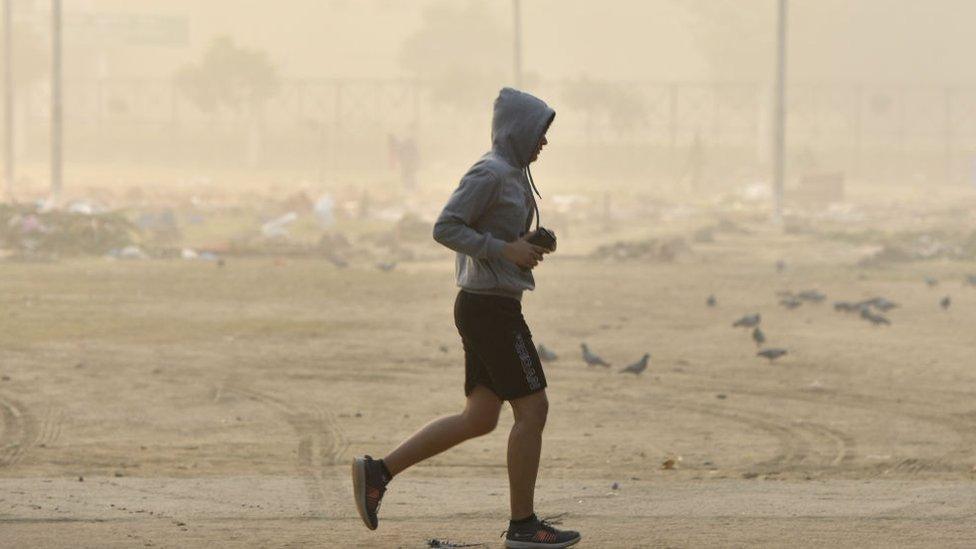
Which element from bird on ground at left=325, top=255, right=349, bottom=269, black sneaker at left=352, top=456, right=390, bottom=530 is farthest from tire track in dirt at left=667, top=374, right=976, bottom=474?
bird on ground at left=325, top=255, right=349, bottom=269

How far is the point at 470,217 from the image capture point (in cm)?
636

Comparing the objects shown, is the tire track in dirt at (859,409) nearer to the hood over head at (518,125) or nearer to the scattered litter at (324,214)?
the hood over head at (518,125)

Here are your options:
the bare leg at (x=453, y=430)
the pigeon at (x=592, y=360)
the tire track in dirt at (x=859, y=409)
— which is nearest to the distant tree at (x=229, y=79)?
the pigeon at (x=592, y=360)

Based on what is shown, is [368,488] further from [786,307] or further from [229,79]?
[229,79]

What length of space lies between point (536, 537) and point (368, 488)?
0.66m

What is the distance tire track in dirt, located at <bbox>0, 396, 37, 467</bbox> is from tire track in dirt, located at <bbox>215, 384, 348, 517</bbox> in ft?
4.44

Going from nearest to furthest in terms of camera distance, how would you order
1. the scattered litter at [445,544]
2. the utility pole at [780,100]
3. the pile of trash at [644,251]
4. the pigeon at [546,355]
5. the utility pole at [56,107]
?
the scattered litter at [445,544], the pigeon at [546,355], the pile of trash at [644,251], the utility pole at [56,107], the utility pole at [780,100]

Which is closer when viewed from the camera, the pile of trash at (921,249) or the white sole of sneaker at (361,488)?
the white sole of sneaker at (361,488)

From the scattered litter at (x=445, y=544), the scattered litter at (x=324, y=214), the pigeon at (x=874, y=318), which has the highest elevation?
the scattered litter at (x=445, y=544)

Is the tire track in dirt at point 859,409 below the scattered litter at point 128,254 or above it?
above

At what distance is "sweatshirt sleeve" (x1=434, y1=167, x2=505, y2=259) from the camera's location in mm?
6285

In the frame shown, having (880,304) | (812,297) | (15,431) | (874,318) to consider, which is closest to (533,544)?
(15,431)

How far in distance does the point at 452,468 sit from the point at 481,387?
98.5 inches

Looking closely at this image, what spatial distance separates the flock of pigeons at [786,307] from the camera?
13320 mm
